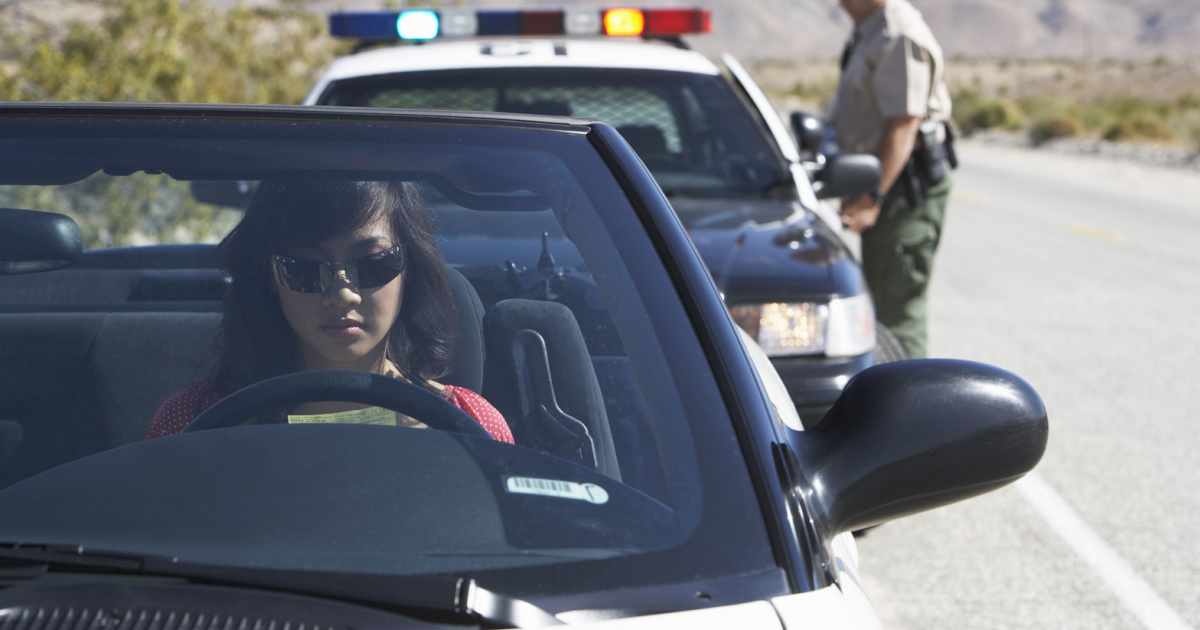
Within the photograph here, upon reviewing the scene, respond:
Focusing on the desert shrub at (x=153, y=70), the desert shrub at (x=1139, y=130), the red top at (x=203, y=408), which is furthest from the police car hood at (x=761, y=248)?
the desert shrub at (x=1139, y=130)

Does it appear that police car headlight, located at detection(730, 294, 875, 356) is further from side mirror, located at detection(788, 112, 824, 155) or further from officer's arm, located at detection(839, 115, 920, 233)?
side mirror, located at detection(788, 112, 824, 155)

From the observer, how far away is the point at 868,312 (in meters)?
3.48

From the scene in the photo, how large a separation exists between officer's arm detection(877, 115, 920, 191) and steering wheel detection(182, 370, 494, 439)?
3.73m

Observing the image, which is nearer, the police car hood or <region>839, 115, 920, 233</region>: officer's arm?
the police car hood

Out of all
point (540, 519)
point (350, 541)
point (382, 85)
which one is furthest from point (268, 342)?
point (382, 85)

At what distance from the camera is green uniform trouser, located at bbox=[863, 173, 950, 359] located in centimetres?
507

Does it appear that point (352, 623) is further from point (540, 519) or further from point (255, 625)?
point (540, 519)

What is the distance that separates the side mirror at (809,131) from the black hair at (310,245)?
4144 millimetres

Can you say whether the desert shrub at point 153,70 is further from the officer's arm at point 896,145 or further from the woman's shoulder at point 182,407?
the officer's arm at point 896,145

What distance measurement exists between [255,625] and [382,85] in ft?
11.0

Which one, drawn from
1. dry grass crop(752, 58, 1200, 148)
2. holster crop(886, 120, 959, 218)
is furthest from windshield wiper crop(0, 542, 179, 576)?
dry grass crop(752, 58, 1200, 148)

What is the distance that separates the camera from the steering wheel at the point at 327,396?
145 centimetres

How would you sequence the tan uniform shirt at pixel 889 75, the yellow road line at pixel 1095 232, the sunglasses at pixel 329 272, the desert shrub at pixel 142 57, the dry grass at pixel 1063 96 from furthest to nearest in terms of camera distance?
the dry grass at pixel 1063 96 < the yellow road line at pixel 1095 232 < the desert shrub at pixel 142 57 < the tan uniform shirt at pixel 889 75 < the sunglasses at pixel 329 272

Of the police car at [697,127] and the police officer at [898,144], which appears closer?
the police car at [697,127]
